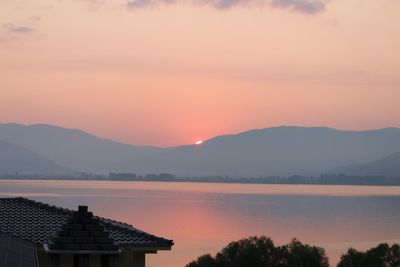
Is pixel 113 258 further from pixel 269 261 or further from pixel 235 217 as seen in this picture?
pixel 235 217

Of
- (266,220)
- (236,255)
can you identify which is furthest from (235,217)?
(236,255)

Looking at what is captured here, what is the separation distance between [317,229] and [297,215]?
112ft

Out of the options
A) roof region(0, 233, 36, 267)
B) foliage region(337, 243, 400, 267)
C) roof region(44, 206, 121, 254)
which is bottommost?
foliage region(337, 243, 400, 267)

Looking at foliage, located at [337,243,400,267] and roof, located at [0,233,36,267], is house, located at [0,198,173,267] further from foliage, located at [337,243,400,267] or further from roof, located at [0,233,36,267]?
foliage, located at [337,243,400,267]

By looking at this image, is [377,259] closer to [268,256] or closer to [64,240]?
[268,256]

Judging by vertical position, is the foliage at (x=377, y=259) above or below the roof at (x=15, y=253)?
below

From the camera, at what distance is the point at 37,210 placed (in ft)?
58.2

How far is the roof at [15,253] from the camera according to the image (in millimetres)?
9773

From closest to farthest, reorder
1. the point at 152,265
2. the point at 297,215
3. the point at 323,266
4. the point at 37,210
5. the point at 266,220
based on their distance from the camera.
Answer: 1. the point at 37,210
2. the point at 323,266
3. the point at 152,265
4. the point at 266,220
5. the point at 297,215

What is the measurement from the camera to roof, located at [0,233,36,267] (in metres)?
9.77

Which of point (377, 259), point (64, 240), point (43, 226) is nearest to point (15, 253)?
point (64, 240)

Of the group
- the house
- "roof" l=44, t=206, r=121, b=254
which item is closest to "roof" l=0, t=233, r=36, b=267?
the house

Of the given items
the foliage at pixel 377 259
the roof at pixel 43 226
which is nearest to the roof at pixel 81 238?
the roof at pixel 43 226

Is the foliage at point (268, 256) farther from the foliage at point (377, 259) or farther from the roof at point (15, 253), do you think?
the roof at point (15, 253)
